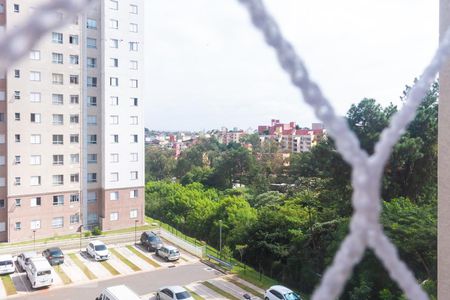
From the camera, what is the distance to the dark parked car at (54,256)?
40.4 ft

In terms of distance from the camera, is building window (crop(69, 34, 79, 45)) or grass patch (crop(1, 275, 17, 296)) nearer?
grass patch (crop(1, 275, 17, 296))

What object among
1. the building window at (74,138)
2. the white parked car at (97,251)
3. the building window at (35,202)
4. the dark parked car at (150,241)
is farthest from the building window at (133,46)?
the white parked car at (97,251)

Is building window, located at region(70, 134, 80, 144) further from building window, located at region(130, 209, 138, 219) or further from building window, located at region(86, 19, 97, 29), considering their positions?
building window, located at region(86, 19, 97, 29)

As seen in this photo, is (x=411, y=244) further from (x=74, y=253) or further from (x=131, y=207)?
(x=131, y=207)

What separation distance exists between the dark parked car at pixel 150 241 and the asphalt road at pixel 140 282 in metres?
1.70

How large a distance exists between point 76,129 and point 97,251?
16.3ft

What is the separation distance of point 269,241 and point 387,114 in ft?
17.4

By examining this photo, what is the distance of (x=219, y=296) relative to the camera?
1023cm

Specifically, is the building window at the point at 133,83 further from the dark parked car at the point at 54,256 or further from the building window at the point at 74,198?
the dark parked car at the point at 54,256

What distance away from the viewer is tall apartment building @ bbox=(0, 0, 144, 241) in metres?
14.4

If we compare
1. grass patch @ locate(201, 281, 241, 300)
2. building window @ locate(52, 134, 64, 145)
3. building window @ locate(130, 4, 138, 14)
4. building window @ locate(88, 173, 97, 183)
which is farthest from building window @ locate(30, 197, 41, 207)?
building window @ locate(130, 4, 138, 14)

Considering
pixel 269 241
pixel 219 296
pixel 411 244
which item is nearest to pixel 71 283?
pixel 219 296

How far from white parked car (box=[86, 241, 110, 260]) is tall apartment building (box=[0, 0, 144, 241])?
2.78 m

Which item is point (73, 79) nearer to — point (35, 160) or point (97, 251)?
point (35, 160)
